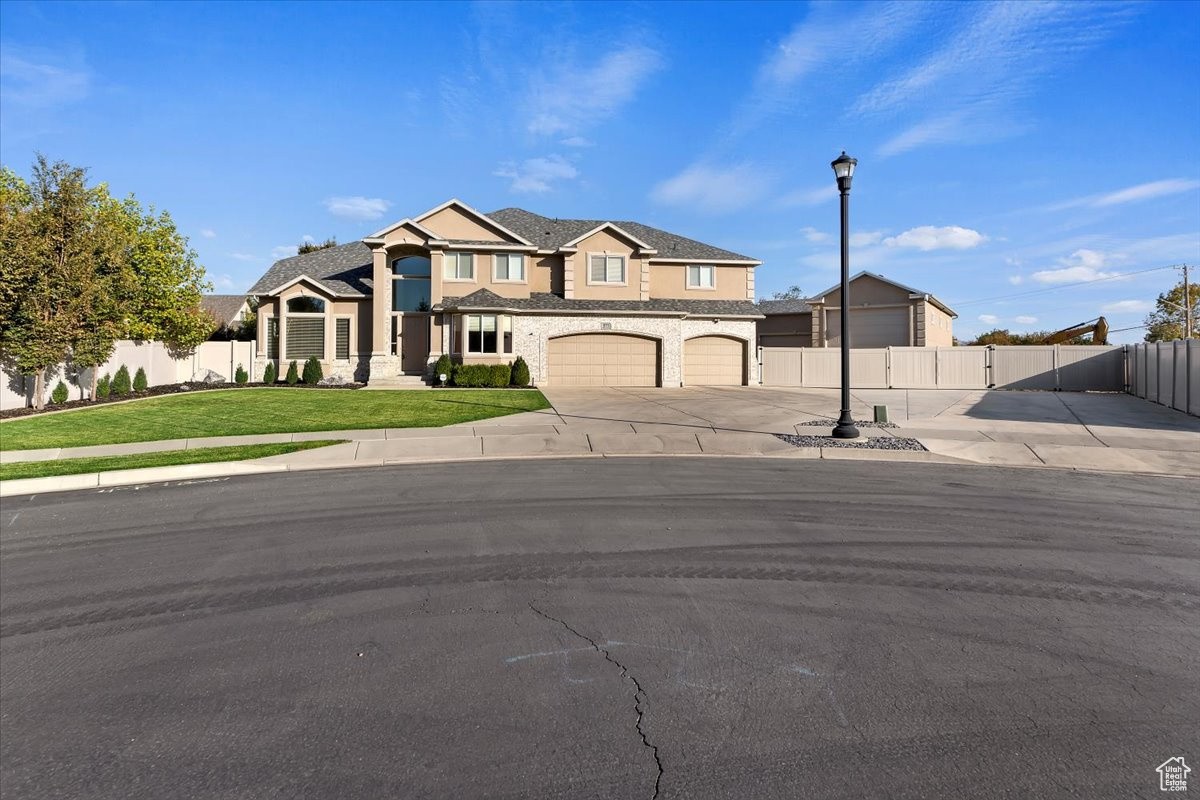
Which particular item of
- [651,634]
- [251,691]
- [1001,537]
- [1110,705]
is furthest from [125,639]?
[1001,537]

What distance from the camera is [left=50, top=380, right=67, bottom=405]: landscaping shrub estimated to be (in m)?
20.5

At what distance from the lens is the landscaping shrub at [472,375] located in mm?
27328

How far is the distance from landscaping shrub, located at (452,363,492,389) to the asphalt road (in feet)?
64.4

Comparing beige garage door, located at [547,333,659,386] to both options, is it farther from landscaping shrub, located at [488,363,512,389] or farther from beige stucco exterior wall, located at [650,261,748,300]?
beige stucco exterior wall, located at [650,261,748,300]

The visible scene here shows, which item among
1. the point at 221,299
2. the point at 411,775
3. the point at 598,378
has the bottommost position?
the point at 411,775

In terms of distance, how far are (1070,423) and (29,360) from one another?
29294 millimetres

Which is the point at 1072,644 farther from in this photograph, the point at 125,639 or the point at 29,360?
the point at 29,360

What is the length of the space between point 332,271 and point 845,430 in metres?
29.1

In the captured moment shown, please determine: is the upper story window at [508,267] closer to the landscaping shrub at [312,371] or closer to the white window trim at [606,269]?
the white window trim at [606,269]

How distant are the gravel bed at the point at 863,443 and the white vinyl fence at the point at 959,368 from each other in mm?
17024

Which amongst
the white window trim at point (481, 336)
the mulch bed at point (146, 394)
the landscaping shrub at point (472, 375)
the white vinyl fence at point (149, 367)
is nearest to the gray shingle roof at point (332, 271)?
the white vinyl fence at point (149, 367)

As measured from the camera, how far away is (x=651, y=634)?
4281 mm

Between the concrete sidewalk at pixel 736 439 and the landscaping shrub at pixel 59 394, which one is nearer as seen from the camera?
the concrete sidewalk at pixel 736 439

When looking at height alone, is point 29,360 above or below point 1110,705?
above
